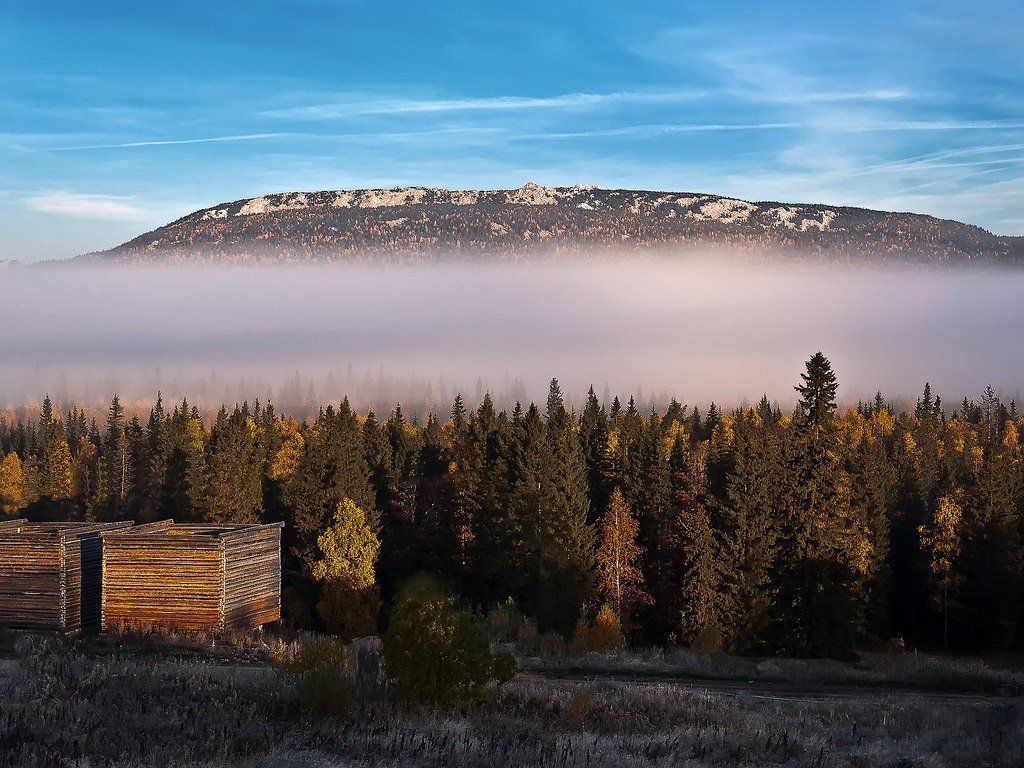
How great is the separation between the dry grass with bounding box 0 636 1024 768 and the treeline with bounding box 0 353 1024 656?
23.7 meters

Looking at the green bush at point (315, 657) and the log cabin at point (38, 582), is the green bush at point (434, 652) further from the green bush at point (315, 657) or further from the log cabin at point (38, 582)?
the log cabin at point (38, 582)

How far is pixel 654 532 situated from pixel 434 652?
1708 inches

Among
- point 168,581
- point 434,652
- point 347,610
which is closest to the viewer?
point 434,652

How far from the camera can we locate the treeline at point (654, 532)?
45.3 meters

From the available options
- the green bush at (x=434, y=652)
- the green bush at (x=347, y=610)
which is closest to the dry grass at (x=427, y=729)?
the green bush at (x=434, y=652)

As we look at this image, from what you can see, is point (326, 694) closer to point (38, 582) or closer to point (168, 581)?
point (168, 581)

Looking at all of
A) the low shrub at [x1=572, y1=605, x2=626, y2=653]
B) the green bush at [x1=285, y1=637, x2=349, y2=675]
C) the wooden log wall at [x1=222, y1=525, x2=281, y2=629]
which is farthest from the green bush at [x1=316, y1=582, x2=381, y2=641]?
the green bush at [x1=285, y1=637, x2=349, y2=675]

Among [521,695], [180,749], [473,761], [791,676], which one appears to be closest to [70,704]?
[180,749]

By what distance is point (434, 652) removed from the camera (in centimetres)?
1605

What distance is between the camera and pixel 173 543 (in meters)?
38.0

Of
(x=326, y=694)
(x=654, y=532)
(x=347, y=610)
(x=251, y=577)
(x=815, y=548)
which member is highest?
(x=326, y=694)

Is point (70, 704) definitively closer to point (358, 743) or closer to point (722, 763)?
point (358, 743)

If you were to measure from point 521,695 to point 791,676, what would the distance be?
15.5 m

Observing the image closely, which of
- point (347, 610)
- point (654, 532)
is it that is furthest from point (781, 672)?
point (347, 610)
